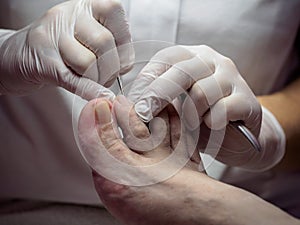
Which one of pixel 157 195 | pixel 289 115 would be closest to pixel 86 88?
pixel 157 195

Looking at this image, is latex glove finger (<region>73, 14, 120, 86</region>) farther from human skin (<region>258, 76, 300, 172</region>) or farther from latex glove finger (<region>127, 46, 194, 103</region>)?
human skin (<region>258, 76, 300, 172</region>)

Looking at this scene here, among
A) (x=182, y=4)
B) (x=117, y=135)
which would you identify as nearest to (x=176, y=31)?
(x=182, y=4)

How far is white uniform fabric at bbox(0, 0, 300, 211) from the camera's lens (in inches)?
38.0

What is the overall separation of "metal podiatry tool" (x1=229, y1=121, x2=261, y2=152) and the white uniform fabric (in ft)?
0.59

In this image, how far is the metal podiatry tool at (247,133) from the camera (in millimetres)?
859

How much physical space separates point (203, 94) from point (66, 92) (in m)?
0.26

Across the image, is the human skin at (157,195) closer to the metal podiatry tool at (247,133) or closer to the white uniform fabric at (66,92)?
the metal podiatry tool at (247,133)

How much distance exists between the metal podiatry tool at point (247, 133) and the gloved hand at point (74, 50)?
0.19 m

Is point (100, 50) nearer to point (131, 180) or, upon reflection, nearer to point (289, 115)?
point (131, 180)

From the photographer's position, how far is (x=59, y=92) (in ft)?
3.20

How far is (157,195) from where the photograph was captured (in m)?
0.76

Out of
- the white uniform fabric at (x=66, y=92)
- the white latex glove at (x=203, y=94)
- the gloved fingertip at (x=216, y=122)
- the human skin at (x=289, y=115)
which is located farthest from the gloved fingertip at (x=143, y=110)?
the human skin at (x=289, y=115)

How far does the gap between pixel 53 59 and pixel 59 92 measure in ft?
0.60

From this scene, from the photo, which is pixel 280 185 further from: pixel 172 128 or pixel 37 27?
pixel 37 27
